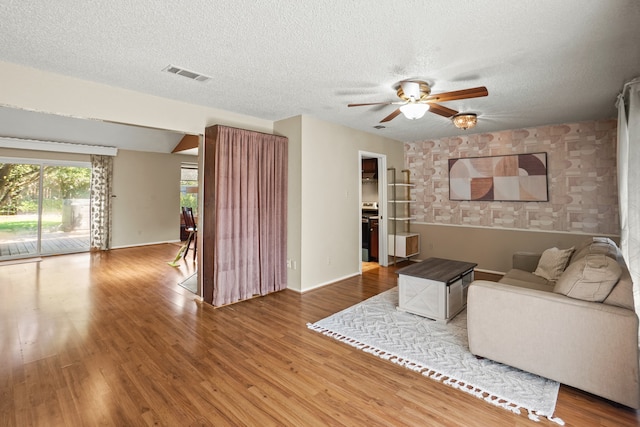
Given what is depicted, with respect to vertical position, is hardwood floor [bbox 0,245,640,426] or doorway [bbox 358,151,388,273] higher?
doorway [bbox 358,151,388,273]

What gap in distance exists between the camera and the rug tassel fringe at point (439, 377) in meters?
1.96

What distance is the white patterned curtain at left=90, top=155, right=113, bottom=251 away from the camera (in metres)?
7.36

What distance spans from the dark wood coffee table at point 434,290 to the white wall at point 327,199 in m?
1.42

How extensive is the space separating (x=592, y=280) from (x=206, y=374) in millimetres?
2876

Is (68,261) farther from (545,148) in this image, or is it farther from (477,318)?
(545,148)

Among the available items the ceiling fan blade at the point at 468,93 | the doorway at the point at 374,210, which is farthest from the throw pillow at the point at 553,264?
the doorway at the point at 374,210

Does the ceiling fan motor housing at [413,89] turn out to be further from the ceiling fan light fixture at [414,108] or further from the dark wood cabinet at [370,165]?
the dark wood cabinet at [370,165]

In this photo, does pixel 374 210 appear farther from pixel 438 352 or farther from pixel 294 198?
pixel 438 352

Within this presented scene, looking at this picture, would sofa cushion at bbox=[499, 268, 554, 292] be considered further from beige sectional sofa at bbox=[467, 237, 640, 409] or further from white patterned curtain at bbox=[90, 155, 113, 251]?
white patterned curtain at bbox=[90, 155, 113, 251]

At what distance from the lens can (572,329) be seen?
2102mm

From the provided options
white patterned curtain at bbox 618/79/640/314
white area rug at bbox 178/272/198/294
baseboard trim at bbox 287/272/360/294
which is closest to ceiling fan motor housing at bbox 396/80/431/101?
white patterned curtain at bbox 618/79/640/314

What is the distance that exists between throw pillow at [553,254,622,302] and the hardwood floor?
2.28 ft

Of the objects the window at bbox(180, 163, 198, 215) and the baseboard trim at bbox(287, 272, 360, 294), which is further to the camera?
→ the window at bbox(180, 163, 198, 215)

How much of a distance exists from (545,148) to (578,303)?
379 centimetres
